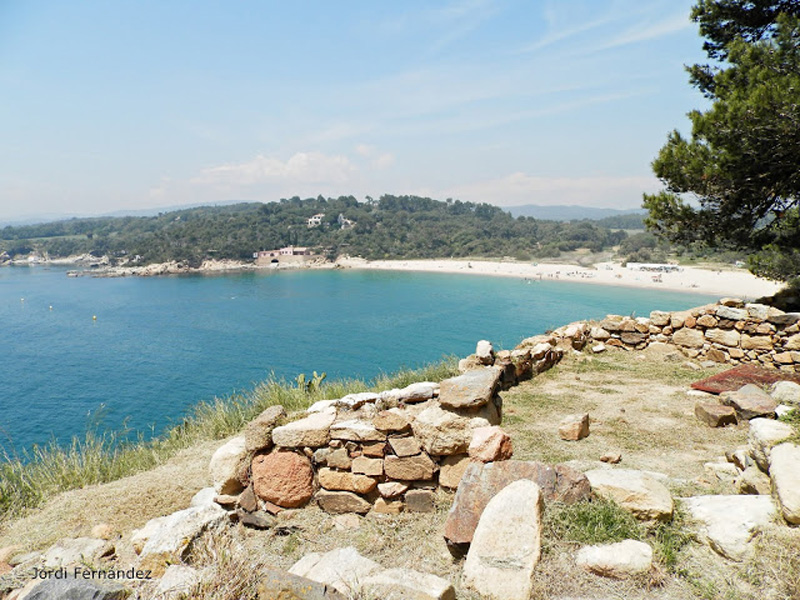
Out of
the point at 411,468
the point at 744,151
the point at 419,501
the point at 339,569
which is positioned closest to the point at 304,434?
the point at 411,468

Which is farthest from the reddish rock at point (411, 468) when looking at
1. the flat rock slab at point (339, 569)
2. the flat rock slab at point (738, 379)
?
the flat rock slab at point (738, 379)

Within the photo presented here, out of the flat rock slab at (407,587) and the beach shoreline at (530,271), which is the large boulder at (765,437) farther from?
the beach shoreline at (530,271)

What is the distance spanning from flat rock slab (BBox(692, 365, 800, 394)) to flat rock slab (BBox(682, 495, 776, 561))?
4807mm

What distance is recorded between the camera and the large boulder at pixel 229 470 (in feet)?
17.9

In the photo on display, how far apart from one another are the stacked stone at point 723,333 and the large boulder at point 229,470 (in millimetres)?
9236

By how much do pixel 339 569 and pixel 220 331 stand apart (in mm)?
45974

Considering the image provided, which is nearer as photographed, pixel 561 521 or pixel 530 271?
pixel 561 521

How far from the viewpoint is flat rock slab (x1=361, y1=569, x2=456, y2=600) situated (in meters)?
3.09

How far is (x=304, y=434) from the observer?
5.27 meters

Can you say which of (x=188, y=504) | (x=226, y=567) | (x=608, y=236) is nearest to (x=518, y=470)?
(x=226, y=567)

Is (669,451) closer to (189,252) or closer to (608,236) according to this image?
(189,252)

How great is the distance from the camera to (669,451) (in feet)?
19.0

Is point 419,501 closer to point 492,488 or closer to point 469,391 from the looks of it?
point 492,488

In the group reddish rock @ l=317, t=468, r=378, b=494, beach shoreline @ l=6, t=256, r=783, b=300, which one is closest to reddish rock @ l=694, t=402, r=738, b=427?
reddish rock @ l=317, t=468, r=378, b=494
